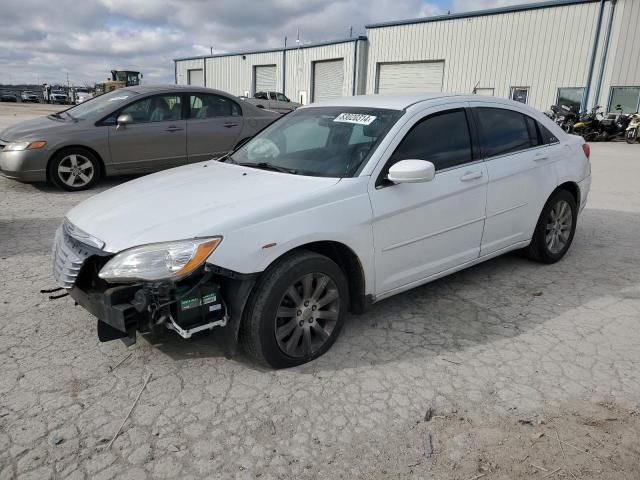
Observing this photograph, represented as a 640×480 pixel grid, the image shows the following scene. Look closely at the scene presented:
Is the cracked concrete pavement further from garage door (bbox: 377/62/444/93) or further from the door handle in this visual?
garage door (bbox: 377/62/444/93)

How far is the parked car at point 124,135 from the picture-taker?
7.25 metres

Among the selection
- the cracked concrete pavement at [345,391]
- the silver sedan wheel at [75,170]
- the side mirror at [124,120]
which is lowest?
the cracked concrete pavement at [345,391]

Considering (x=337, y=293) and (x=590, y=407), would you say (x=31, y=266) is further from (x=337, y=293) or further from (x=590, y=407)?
(x=590, y=407)

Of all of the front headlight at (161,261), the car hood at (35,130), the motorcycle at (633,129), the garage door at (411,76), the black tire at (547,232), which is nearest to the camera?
the front headlight at (161,261)

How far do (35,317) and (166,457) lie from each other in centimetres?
190

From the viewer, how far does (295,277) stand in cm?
290

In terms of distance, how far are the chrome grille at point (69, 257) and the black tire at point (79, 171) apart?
15.8ft

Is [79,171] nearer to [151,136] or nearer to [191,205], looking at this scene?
[151,136]

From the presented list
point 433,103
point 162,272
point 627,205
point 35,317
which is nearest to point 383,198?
point 433,103

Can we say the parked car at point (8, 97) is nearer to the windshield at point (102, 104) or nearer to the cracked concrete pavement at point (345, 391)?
the windshield at point (102, 104)

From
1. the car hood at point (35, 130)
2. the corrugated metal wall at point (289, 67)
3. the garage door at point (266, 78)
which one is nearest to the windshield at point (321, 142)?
the car hood at point (35, 130)

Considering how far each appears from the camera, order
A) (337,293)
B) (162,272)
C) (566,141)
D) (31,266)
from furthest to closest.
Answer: (566,141) < (31,266) < (337,293) < (162,272)

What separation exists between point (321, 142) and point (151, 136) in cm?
498

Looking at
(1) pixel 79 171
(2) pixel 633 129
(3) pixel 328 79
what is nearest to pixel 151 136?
(1) pixel 79 171
